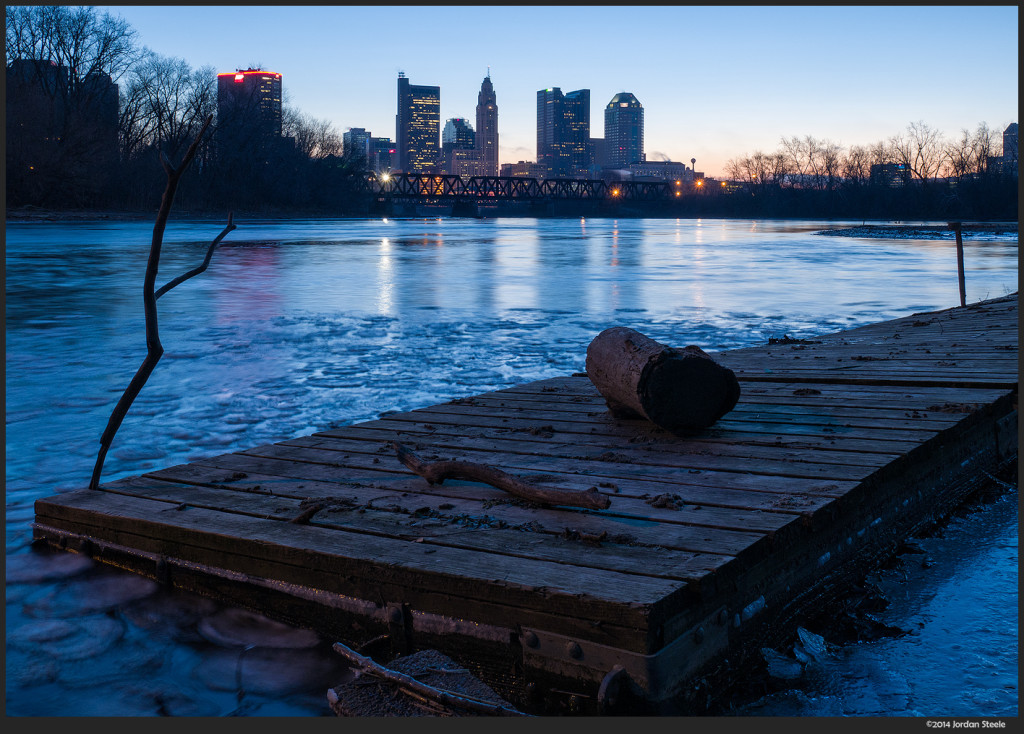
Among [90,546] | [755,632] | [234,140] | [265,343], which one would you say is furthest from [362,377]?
[234,140]

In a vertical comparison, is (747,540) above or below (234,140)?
below

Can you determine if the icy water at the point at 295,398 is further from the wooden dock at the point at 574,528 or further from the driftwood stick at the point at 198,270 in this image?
the driftwood stick at the point at 198,270

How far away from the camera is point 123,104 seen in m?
95.6

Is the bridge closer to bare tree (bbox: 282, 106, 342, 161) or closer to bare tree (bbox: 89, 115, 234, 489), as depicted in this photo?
bare tree (bbox: 282, 106, 342, 161)

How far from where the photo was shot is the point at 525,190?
182250mm

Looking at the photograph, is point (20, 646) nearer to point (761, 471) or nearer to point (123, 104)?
point (761, 471)

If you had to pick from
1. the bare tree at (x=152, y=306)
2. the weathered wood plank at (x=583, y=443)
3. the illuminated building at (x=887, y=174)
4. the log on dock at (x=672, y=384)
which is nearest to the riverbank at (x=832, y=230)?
the log on dock at (x=672, y=384)

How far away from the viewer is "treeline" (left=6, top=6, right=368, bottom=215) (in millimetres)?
71062

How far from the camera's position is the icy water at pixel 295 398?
361cm

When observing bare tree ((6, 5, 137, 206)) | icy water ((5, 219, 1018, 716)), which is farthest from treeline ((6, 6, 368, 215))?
icy water ((5, 219, 1018, 716))

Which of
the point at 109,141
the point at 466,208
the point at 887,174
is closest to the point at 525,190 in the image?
the point at 466,208

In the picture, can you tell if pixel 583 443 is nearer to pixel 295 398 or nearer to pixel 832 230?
pixel 295 398

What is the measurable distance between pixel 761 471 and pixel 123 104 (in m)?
105

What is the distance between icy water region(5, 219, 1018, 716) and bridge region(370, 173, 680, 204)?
14753 cm
